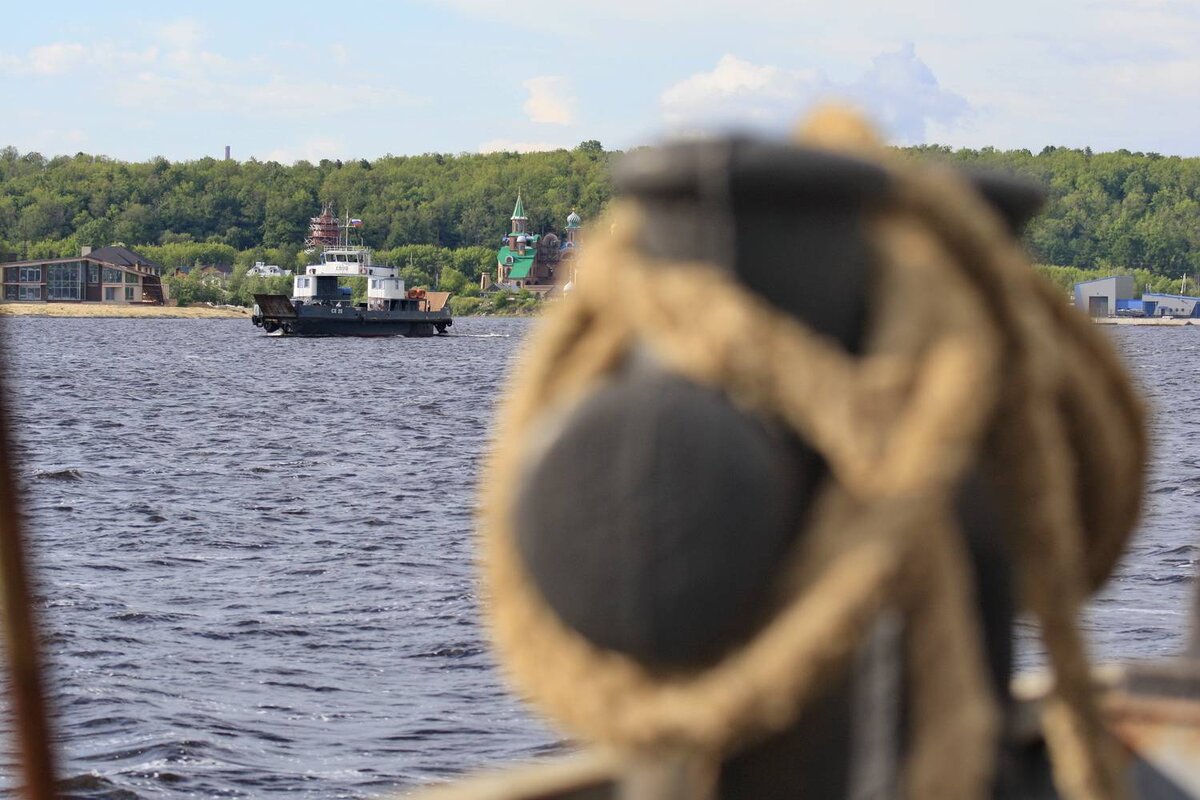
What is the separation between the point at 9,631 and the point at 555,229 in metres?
137

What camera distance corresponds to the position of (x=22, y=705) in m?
1.55

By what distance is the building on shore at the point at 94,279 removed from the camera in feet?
408

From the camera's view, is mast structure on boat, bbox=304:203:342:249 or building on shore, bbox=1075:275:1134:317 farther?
building on shore, bbox=1075:275:1134:317

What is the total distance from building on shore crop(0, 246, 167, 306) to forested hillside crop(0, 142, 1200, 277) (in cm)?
400

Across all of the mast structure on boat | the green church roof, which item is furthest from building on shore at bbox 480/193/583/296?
the mast structure on boat

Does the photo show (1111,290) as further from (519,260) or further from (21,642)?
(21,642)

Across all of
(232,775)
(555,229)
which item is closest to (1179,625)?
(232,775)

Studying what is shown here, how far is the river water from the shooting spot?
357 inches

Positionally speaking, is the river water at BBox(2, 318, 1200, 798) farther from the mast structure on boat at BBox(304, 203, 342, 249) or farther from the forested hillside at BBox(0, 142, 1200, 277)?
the forested hillside at BBox(0, 142, 1200, 277)

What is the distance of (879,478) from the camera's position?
4.56 ft

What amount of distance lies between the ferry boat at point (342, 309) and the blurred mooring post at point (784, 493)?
72513 mm

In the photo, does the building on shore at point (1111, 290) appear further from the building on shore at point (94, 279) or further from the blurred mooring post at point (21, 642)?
the blurred mooring post at point (21, 642)

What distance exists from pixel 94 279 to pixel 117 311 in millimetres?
3318

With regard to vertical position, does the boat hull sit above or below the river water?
above
